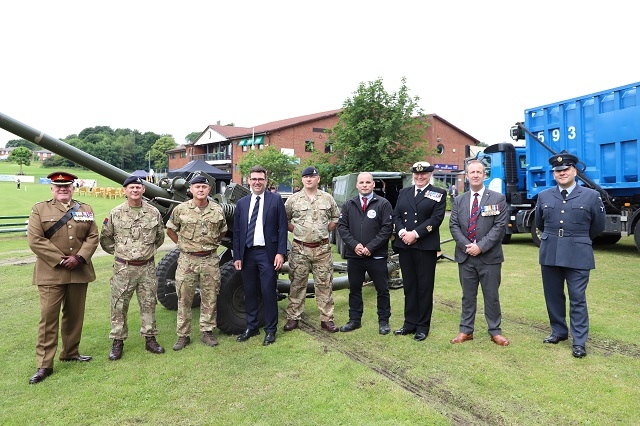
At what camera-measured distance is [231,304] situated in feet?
16.5

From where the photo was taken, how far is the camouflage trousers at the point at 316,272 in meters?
4.94

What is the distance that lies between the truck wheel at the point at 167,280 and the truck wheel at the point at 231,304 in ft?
2.94

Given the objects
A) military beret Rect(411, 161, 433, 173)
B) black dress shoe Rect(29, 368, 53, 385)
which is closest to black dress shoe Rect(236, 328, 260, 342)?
black dress shoe Rect(29, 368, 53, 385)

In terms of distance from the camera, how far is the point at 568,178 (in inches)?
170

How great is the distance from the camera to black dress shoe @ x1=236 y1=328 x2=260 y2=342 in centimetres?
479

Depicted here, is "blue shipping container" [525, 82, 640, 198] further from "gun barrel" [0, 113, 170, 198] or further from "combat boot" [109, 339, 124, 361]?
"combat boot" [109, 339, 124, 361]

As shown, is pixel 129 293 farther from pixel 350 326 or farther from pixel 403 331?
pixel 403 331

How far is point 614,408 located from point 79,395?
366 cm

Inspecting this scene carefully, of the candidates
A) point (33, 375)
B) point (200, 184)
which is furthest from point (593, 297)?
point (33, 375)

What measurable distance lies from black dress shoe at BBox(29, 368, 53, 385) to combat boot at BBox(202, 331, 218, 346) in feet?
4.23

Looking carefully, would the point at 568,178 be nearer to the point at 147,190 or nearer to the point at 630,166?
the point at 147,190

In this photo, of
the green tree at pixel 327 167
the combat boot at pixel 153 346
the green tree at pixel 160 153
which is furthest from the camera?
the green tree at pixel 160 153

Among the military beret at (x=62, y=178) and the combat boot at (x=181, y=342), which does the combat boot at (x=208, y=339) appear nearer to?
the combat boot at (x=181, y=342)

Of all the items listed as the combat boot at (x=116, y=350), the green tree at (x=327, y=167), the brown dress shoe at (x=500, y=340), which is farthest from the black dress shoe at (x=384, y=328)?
the green tree at (x=327, y=167)
